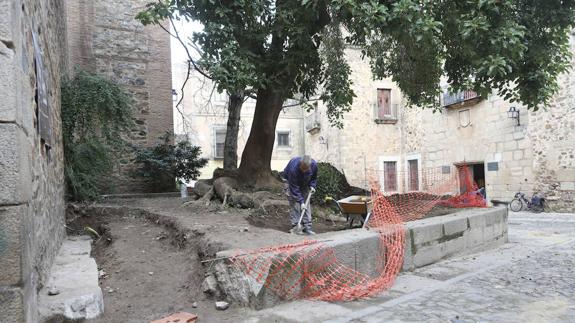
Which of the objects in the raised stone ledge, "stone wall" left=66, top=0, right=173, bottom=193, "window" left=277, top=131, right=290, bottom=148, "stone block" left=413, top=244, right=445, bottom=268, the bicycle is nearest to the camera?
the raised stone ledge

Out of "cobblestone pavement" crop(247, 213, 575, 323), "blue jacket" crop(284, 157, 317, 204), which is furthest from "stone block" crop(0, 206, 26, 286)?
"blue jacket" crop(284, 157, 317, 204)

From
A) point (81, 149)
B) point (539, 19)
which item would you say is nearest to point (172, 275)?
point (81, 149)

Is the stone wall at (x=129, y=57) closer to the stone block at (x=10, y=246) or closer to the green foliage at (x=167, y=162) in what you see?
the green foliage at (x=167, y=162)

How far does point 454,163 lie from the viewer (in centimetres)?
1764

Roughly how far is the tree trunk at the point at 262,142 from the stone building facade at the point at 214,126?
53.7 ft

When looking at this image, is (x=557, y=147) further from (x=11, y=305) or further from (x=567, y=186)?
(x=11, y=305)

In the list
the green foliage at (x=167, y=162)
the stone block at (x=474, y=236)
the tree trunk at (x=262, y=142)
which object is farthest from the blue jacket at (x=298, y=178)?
the green foliage at (x=167, y=162)

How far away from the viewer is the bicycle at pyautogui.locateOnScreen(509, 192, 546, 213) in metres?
13.7

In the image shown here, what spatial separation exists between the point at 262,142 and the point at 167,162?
4.16 meters

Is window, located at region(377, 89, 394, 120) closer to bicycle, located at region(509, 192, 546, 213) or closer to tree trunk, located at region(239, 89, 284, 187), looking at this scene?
bicycle, located at region(509, 192, 546, 213)

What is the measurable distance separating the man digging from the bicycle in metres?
10.6

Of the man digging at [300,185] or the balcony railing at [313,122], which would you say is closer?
the man digging at [300,185]

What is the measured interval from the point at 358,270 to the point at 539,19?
475cm

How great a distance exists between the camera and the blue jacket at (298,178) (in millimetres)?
6172
